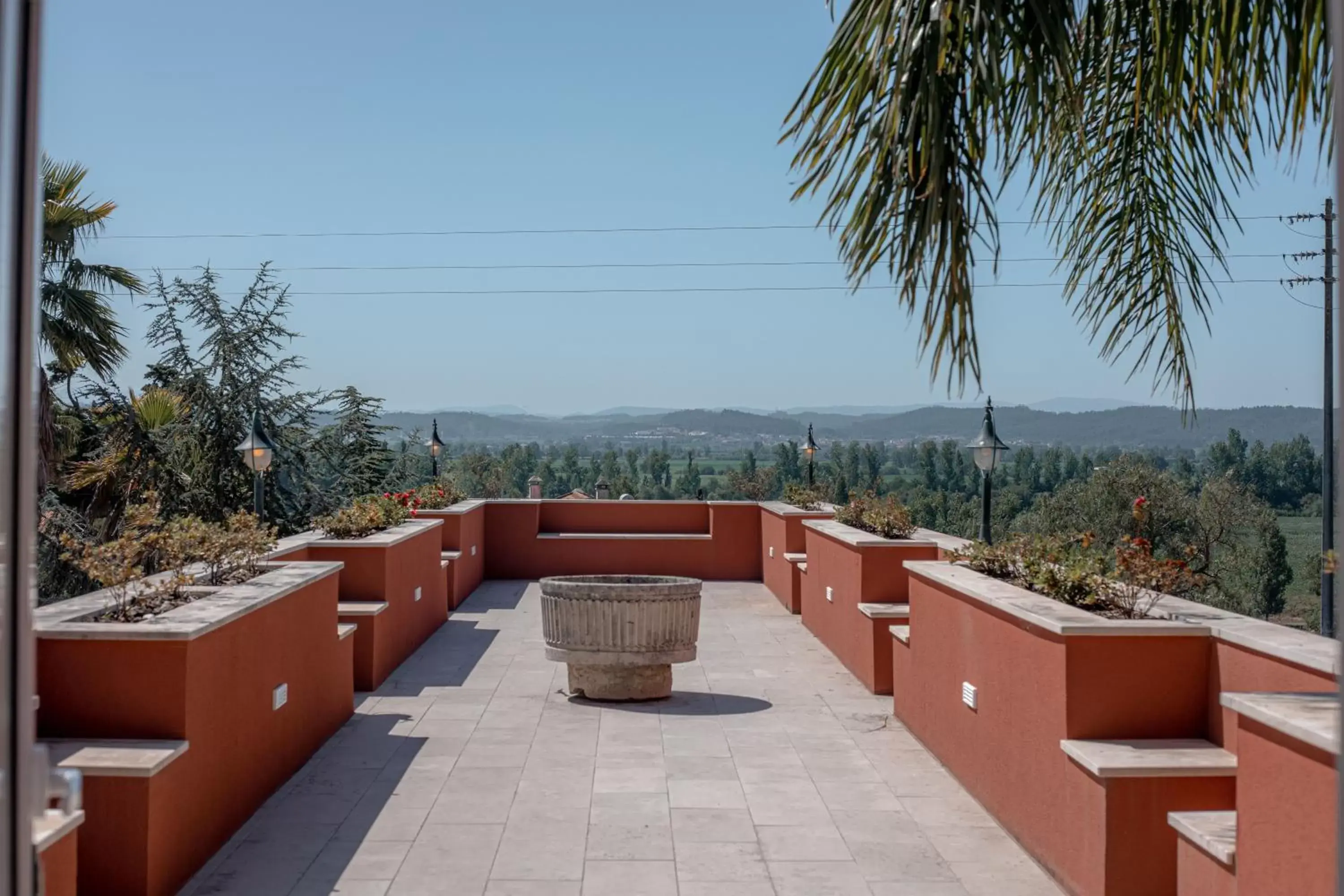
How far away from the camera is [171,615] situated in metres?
4.95

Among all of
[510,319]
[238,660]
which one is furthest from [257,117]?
[510,319]

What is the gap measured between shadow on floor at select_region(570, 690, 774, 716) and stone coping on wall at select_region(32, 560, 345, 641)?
2.69 m

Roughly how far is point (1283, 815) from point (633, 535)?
13.2 m

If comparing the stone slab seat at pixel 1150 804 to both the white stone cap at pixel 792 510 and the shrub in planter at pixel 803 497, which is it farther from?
the shrub in planter at pixel 803 497

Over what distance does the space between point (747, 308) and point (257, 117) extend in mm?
25796

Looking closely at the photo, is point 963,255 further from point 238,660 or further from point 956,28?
point 238,660

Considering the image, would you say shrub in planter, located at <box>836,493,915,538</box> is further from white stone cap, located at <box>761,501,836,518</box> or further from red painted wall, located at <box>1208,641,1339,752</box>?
red painted wall, located at <box>1208,641,1339,752</box>

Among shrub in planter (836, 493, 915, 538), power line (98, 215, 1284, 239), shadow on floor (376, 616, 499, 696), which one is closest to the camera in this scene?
shadow on floor (376, 616, 499, 696)

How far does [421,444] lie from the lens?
69.4 feet

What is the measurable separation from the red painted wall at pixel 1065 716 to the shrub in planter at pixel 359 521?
5.55 m

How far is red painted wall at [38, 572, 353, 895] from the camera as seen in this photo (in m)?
4.22

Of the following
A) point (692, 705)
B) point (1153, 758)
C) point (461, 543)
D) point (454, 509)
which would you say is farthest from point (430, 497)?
point (1153, 758)

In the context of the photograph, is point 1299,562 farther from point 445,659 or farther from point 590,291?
point 445,659

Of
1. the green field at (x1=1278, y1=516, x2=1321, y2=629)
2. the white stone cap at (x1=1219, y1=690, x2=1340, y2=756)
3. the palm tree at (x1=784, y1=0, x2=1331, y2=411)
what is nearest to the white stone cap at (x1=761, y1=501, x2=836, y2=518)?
the palm tree at (x1=784, y1=0, x2=1331, y2=411)
